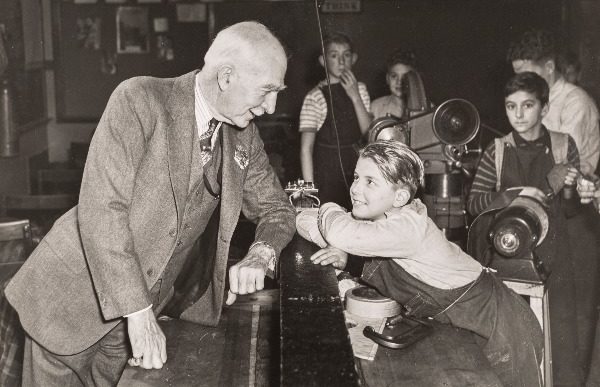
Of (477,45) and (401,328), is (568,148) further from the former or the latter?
(477,45)

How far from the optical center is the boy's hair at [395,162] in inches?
85.7

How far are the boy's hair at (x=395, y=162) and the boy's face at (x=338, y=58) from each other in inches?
89.1

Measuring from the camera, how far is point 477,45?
7109 millimetres

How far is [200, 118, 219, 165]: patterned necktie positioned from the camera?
2047 mm

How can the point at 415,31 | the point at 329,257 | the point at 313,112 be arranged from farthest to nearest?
the point at 415,31, the point at 313,112, the point at 329,257

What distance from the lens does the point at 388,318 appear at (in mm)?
2037

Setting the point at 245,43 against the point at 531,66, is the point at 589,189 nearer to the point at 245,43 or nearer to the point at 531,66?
the point at 531,66

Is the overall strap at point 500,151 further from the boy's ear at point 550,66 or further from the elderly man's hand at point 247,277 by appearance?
the elderly man's hand at point 247,277

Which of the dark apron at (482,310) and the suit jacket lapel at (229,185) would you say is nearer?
the suit jacket lapel at (229,185)

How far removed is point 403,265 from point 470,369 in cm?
51

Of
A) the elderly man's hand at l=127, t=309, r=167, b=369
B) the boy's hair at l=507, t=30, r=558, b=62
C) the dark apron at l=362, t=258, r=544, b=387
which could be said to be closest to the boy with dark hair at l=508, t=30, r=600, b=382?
the boy's hair at l=507, t=30, r=558, b=62

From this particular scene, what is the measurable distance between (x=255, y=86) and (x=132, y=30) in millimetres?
5414

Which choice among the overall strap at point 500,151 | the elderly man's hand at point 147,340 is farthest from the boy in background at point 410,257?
the overall strap at point 500,151

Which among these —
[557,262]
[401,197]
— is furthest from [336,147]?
[401,197]
